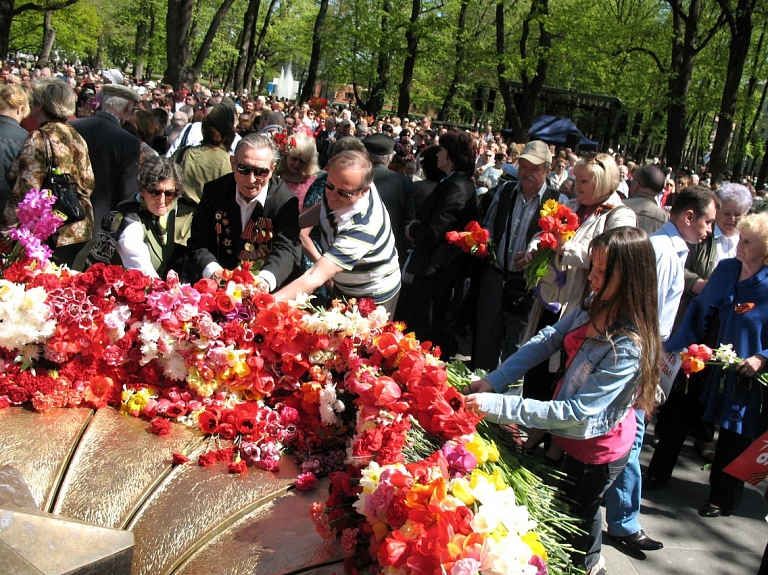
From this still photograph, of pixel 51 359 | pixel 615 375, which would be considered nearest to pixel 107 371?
pixel 51 359

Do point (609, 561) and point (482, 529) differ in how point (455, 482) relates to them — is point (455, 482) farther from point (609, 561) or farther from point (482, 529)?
point (609, 561)

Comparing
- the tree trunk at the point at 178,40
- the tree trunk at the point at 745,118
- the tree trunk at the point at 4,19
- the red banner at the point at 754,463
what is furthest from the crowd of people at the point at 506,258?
the tree trunk at the point at 745,118

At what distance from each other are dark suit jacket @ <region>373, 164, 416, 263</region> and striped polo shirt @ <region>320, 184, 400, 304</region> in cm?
210

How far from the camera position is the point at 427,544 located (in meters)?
1.87

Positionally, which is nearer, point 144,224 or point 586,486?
point 586,486

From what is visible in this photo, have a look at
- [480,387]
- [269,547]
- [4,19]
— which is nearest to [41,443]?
[269,547]

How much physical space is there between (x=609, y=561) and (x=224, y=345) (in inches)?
96.9

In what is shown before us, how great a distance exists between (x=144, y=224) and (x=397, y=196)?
2.58 meters

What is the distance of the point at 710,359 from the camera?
13.8ft

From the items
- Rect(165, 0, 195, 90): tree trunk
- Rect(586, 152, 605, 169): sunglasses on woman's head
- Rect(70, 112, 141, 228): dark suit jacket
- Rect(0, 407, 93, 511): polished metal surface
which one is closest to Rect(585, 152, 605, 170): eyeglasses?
Rect(586, 152, 605, 169): sunglasses on woman's head

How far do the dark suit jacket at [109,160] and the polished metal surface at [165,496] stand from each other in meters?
3.40

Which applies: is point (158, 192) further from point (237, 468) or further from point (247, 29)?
point (247, 29)

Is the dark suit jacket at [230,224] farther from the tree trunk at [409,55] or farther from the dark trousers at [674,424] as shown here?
the tree trunk at [409,55]

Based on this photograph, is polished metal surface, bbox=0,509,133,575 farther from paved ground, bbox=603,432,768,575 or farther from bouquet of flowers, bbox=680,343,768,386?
bouquet of flowers, bbox=680,343,768,386
